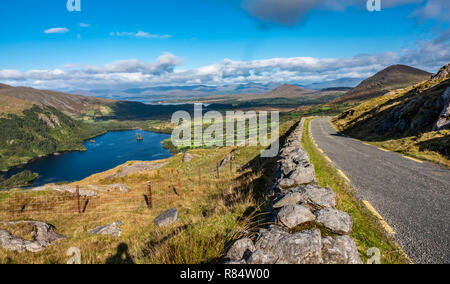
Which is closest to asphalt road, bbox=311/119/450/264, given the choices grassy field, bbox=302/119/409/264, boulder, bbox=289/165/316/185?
grassy field, bbox=302/119/409/264

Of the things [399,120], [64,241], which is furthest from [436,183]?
[399,120]

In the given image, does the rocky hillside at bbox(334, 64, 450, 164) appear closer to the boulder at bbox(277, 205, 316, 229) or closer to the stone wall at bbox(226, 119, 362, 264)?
the stone wall at bbox(226, 119, 362, 264)

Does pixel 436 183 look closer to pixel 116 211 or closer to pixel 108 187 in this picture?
pixel 116 211

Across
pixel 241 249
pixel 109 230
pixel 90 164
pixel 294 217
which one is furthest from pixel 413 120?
pixel 90 164

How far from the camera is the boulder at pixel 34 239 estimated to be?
843 centimetres

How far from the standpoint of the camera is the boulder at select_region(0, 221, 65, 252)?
843cm

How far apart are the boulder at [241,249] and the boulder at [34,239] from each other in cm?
945

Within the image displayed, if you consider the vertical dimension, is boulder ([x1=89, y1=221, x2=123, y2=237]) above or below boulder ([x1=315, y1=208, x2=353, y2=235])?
below

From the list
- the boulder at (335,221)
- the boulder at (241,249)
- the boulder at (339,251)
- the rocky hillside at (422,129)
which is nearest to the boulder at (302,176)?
the boulder at (335,221)

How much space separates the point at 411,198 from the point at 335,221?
15.1 ft

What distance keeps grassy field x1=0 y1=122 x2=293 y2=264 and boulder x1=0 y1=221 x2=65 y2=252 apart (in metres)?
0.49

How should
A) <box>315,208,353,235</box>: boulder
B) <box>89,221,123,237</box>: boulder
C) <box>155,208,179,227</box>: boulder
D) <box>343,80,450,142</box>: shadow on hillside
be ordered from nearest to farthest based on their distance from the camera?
1. <box>315,208,353,235</box>: boulder
2. <box>89,221,123,237</box>: boulder
3. <box>155,208,179,227</box>: boulder
4. <box>343,80,450,142</box>: shadow on hillside

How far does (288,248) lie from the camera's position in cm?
395
